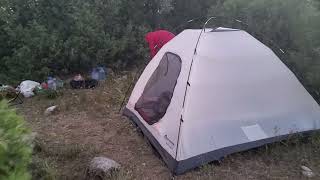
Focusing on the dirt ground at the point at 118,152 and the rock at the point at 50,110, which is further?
the rock at the point at 50,110

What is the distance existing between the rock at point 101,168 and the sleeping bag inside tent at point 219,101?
0.53 metres

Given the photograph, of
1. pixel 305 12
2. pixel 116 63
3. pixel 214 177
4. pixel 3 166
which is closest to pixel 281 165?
pixel 214 177

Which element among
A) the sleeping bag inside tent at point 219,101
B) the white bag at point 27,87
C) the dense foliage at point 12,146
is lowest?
the white bag at point 27,87

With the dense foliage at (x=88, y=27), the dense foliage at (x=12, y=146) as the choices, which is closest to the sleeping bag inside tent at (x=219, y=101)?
the dense foliage at (x=88, y=27)

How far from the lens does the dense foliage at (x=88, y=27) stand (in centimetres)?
658

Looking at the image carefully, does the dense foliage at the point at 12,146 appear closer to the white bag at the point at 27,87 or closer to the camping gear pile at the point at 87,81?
the white bag at the point at 27,87

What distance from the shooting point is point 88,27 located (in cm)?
690

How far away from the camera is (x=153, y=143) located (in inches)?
163

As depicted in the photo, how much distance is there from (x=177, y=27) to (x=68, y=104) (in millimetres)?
2985

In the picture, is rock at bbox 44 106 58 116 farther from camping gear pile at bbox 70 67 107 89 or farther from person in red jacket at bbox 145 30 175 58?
person in red jacket at bbox 145 30 175 58

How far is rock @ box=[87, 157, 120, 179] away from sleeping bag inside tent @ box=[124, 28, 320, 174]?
531mm

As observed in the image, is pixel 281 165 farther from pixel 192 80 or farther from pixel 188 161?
pixel 192 80

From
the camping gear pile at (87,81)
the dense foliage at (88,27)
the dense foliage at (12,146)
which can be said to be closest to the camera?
the dense foliage at (12,146)

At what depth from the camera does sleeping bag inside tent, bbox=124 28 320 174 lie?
376cm
